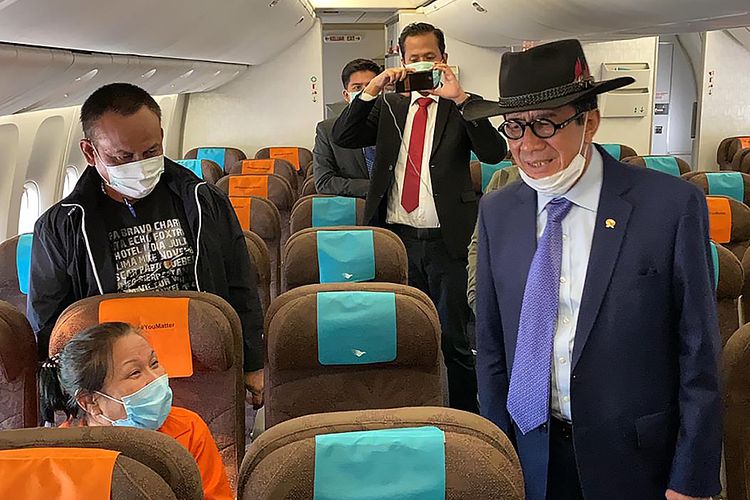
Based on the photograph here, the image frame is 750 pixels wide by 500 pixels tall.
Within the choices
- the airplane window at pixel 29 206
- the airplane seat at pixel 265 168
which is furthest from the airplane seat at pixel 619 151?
the airplane window at pixel 29 206

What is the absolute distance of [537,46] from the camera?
1816 mm

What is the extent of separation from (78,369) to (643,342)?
1.39 m

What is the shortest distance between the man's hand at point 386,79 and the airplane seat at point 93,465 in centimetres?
246

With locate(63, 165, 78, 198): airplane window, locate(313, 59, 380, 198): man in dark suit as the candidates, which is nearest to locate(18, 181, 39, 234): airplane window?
locate(63, 165, 78, 198): airplane window

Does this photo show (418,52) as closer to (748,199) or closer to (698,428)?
(698,428)

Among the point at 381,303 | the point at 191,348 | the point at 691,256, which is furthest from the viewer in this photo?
the point at 381,303

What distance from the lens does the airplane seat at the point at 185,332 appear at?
231 centimetres

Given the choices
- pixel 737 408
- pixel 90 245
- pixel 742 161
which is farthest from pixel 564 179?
pixel 742 161

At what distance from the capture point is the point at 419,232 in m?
3.84

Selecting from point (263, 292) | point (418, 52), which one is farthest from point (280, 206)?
point (418, 52)

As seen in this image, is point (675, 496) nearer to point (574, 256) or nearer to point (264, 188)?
point (574, 256)

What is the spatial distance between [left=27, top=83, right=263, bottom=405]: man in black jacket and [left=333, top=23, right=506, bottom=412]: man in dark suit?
1.36 meters

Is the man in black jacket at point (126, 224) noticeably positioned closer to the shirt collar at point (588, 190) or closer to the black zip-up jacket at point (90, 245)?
the black zip-up jacket at point (90, 245)

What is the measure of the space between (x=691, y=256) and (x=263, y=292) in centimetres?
269
